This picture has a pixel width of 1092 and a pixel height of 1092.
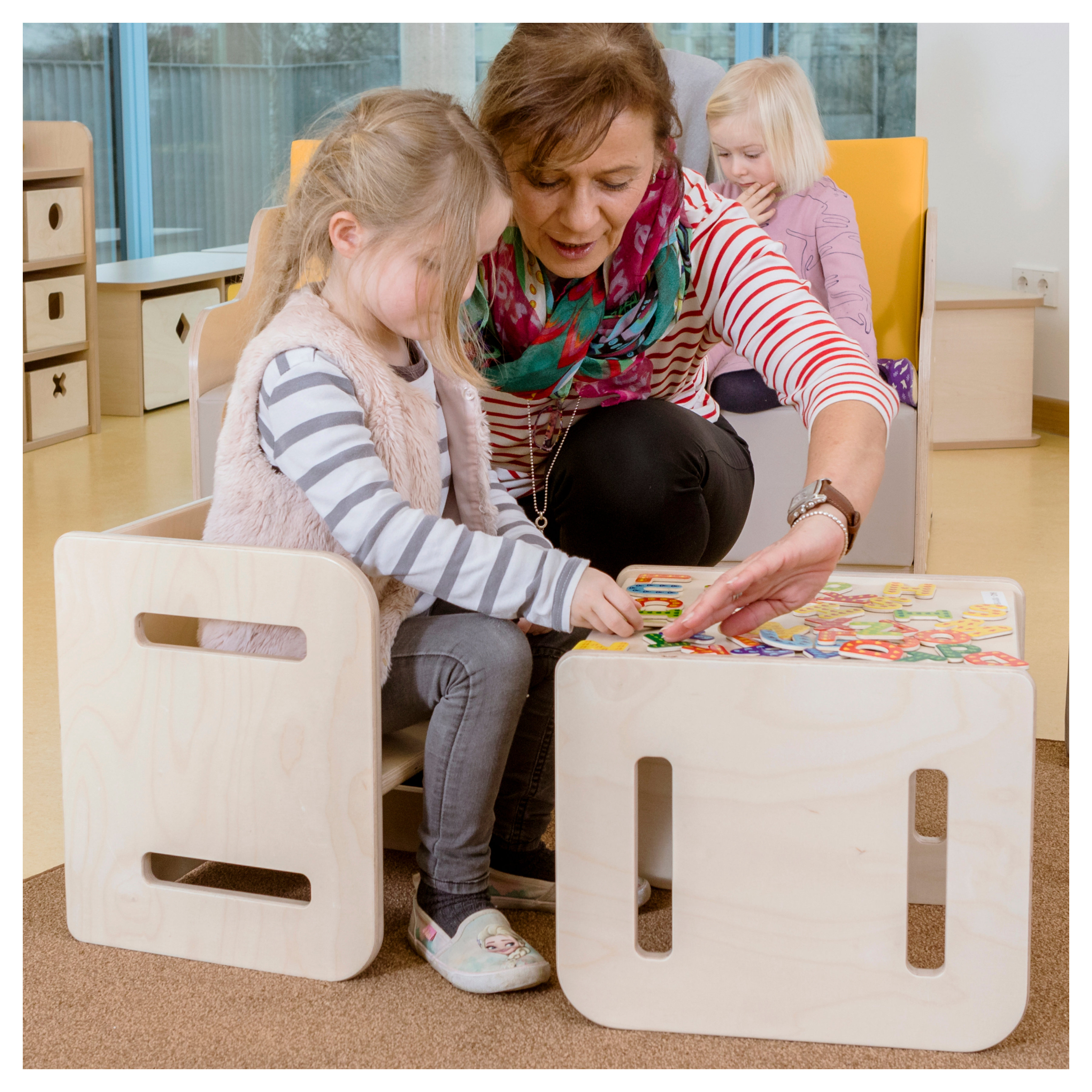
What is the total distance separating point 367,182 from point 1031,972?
807mm

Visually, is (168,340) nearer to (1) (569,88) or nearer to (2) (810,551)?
(1) (569,88)

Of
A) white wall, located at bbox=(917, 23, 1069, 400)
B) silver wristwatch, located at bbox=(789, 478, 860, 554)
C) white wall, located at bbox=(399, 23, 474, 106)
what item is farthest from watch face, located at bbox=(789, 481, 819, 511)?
white wall, located at bbox=(399, 23, 474, 106)

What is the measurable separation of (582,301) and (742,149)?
121cm

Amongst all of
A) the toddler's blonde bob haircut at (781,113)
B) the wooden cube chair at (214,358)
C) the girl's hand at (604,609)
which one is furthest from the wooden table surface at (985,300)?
the girl's hand at (604,609)

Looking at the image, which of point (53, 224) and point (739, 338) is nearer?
Answer: point (739, 338)

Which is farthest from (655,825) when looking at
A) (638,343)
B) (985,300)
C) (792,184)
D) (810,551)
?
(985,300)

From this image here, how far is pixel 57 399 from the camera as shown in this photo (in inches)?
119

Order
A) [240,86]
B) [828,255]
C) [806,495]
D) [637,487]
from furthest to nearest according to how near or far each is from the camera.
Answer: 1. [240,86]
2. [828,255]
3. [637,487]
4. [806,495]

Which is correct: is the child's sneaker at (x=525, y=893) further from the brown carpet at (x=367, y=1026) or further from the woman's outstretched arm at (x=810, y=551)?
the woman's outstretched arm at (x=810, y=551)

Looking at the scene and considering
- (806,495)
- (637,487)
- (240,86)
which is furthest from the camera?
(240,86)

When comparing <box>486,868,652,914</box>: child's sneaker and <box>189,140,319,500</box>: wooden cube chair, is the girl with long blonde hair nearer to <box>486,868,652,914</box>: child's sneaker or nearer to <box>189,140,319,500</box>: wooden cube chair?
<box>486,868,652,914</box>: child's sneaker

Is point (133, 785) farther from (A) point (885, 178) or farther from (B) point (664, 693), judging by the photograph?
(A) point (885, 178)

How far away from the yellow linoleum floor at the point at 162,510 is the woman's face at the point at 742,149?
0.73m

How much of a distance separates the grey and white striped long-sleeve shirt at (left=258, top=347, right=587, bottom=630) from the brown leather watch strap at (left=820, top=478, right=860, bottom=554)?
0.19 m
